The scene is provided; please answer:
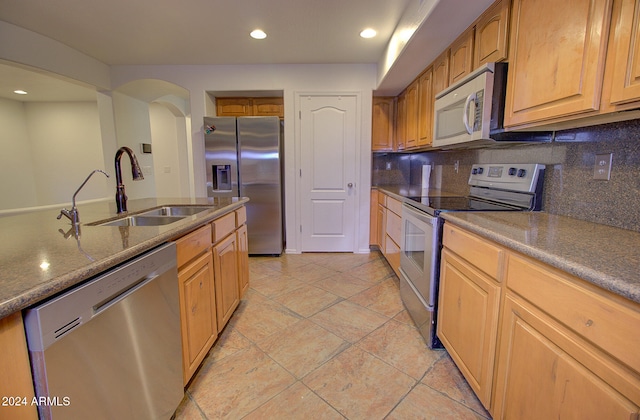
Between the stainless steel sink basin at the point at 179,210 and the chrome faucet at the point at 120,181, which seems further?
the stainless steel sink basin at the point at 179,210

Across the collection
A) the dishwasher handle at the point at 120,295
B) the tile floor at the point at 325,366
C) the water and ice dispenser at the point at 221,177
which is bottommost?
the tile floor at the point at 325,366

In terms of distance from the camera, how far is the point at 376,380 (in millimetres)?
1547

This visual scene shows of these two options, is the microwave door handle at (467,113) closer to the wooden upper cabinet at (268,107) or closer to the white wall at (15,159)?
the wooden upper cabinet at (268,107)

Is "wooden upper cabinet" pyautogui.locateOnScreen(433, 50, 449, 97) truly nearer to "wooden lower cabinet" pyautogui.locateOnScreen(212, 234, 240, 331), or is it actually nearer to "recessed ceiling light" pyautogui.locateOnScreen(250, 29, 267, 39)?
"recessed ceiling light" pyautogui.locateOnScreen(250, 29, 267, 39)

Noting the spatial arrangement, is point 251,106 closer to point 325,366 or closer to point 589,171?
point 325,366

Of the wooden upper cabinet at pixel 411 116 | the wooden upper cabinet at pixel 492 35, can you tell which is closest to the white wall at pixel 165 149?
the wooden upper cabinet at pixel 411 116

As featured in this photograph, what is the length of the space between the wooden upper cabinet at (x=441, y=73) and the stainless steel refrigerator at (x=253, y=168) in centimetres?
180

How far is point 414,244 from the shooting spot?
83.0 inches

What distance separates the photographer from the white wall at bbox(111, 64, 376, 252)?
3.55m

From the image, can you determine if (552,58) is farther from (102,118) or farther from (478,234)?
(102,118)

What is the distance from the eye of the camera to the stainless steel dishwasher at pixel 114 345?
687mm

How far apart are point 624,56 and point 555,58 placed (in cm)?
31

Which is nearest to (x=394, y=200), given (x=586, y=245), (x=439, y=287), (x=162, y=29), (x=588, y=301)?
(x=439, y=287)

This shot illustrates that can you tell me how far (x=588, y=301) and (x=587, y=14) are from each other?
3.51 feet
